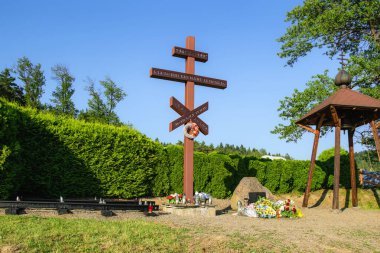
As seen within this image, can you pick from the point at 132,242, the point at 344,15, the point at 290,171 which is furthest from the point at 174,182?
the point at 344,15

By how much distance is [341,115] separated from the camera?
16.3m

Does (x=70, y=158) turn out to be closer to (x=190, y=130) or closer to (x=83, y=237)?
(x=190, y=130)

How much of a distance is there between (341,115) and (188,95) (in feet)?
24.3

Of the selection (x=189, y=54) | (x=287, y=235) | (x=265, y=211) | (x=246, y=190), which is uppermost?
(x=189, y=54)

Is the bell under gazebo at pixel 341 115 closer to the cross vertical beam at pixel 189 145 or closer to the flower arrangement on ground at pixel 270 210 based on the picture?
the flower arrangement on ground at pixel 270 210

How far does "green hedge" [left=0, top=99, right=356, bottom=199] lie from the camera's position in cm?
1214

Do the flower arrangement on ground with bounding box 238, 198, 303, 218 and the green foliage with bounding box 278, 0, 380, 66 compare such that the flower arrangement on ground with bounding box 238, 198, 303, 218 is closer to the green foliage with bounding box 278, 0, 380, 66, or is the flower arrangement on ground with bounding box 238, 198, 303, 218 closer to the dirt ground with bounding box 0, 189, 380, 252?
the dirt ground with bounding box 0, 189, 380, 252

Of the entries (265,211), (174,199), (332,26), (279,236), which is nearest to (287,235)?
(279,236)

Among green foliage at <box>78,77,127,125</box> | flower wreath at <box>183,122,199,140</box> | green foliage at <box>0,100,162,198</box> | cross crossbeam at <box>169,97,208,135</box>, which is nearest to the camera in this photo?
green foliage at <box>0,100,162,198</box>

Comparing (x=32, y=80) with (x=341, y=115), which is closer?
(x=341, y=115)

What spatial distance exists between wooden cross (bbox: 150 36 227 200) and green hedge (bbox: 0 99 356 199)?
13.2 feet

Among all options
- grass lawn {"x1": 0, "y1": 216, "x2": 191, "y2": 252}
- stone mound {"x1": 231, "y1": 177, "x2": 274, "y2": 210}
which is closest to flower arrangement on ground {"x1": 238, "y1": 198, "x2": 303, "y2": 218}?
stone mound {"x1": 231, "y1": 177, "x2": 274, "y2": 210}

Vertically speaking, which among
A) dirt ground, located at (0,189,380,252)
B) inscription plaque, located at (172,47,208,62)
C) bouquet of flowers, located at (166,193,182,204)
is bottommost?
dirt ground, located at (0,189,380,252)

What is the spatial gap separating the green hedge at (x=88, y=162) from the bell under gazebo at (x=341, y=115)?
548 cm
